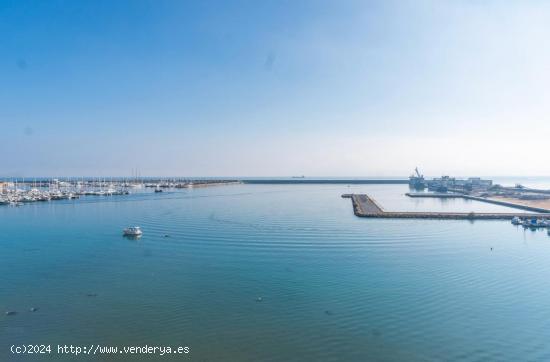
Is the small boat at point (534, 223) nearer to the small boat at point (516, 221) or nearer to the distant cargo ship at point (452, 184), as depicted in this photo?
the small boat at point (516, 221)

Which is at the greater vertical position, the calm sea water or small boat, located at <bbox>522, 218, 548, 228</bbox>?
small boat, located at <bbox>522, 218, 548, 228</bbox>

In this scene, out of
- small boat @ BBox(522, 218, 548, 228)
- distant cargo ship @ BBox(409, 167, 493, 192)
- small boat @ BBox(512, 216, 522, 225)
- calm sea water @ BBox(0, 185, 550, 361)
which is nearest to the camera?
calm sea water @ BBox(0, 185, 550, 361)

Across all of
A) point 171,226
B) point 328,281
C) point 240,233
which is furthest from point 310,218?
point 328,281

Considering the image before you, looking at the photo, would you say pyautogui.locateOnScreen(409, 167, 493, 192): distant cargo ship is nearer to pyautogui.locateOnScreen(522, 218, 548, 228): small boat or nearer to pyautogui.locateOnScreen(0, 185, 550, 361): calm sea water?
pyautogui.locateOnScreen(522, 218, 548, 228): small boat

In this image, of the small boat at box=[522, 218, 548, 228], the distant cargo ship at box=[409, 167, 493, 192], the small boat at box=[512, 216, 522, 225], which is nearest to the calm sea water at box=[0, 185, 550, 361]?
the small boat at box=[522, 218, 548, 228]

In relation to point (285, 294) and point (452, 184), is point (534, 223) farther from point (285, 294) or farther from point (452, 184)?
point (452, 184)

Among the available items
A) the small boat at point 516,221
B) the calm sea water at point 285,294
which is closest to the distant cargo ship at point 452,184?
the small boat at point 516,221

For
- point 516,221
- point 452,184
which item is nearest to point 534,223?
point 516,221

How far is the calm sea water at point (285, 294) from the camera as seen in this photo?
9.83 meters

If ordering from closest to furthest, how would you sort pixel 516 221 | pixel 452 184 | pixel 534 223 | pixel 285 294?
pixel 285 294 → pixel 534 223 → pixel 516 221 → pixel 452 184

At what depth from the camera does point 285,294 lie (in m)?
13.7

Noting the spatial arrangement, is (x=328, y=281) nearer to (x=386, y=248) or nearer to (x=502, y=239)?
(x=386, y=248)

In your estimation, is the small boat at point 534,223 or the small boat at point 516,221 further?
the small boat at point 516,221

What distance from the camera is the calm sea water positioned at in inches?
387
